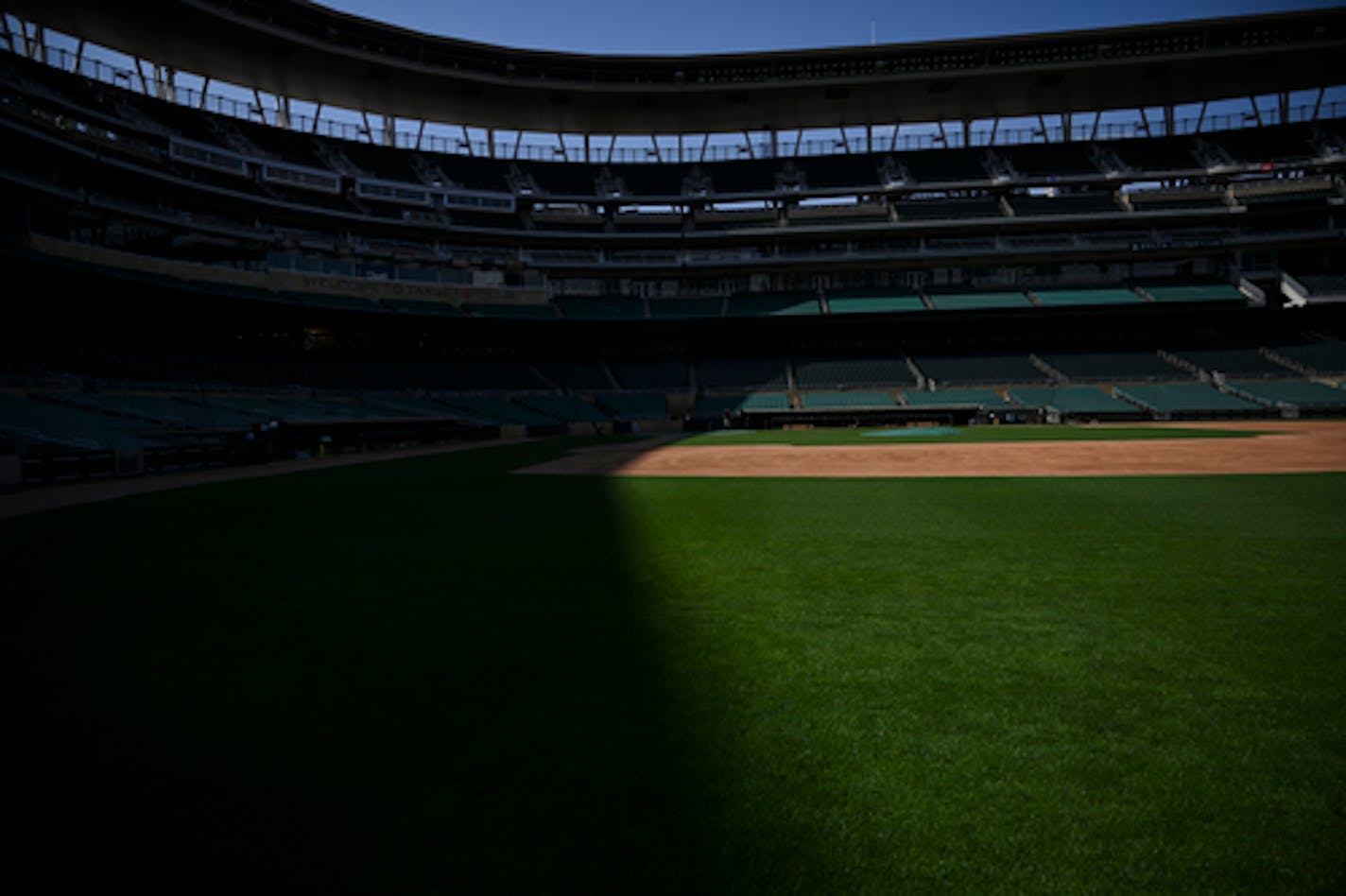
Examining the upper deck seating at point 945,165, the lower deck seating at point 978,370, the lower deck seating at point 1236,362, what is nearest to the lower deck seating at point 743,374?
the lower deck seating at point 978,370

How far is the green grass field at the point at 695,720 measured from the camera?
2.70 meters

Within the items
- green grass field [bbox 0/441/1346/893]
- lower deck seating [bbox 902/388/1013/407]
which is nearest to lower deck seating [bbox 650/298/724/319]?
lower deck seating [bbox 902/388/1013/407]

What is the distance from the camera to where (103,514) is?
13078mm

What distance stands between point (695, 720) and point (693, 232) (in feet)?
200

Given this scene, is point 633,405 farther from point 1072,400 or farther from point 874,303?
point 1072,400

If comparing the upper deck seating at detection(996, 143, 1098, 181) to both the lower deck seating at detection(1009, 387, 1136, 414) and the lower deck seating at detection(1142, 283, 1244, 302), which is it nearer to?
the lower deck seating at detection(1142, 283, 1244, 302)

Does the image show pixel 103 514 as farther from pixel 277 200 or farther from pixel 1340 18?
pixel 1340 18

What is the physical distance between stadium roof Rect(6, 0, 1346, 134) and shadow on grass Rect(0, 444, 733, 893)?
172ft

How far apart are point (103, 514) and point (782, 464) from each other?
1593 cm

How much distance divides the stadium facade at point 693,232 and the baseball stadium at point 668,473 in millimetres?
442

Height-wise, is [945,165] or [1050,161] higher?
[945,165]

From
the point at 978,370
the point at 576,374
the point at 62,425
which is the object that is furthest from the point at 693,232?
the point at 62,425

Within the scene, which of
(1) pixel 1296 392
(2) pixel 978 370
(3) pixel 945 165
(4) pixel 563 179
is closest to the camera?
(1) pixel 1296 392

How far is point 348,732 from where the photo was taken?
381 centimetres
